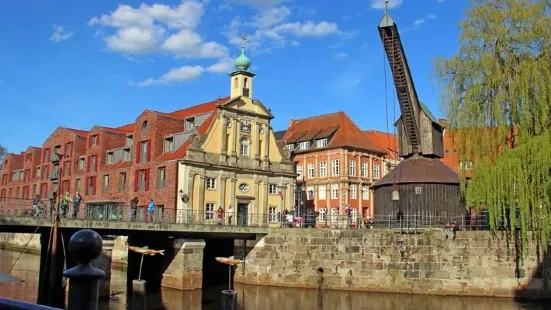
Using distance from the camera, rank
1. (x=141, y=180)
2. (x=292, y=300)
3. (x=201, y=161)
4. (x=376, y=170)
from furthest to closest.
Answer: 1. (x=376, y=170)
2. (x=141, y=180)
3. (x=201, y=161)
4. (x=292, y=300)

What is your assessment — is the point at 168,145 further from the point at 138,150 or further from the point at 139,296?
the point at 139,296

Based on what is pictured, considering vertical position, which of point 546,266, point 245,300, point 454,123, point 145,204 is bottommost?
point 245,300

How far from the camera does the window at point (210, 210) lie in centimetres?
3638

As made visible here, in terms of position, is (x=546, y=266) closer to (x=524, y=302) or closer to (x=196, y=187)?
(x=524, y=302)

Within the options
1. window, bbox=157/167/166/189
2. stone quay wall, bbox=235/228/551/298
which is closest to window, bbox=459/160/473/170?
stone quay wall, bbox=235/228/551/298

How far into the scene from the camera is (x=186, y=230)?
2711 centimetres

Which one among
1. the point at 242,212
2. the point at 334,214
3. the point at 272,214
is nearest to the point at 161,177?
the point at 242,212

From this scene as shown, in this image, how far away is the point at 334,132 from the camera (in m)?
51.2

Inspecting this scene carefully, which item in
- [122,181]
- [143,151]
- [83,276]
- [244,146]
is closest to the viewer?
[83,276]

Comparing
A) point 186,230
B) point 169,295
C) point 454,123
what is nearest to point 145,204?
point 186,230

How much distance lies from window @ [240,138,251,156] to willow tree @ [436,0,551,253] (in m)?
19.6

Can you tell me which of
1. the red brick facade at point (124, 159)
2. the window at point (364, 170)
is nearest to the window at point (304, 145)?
the window at point (364, 170)

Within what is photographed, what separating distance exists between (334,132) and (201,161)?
60.9 feet

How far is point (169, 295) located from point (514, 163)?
648 inches
